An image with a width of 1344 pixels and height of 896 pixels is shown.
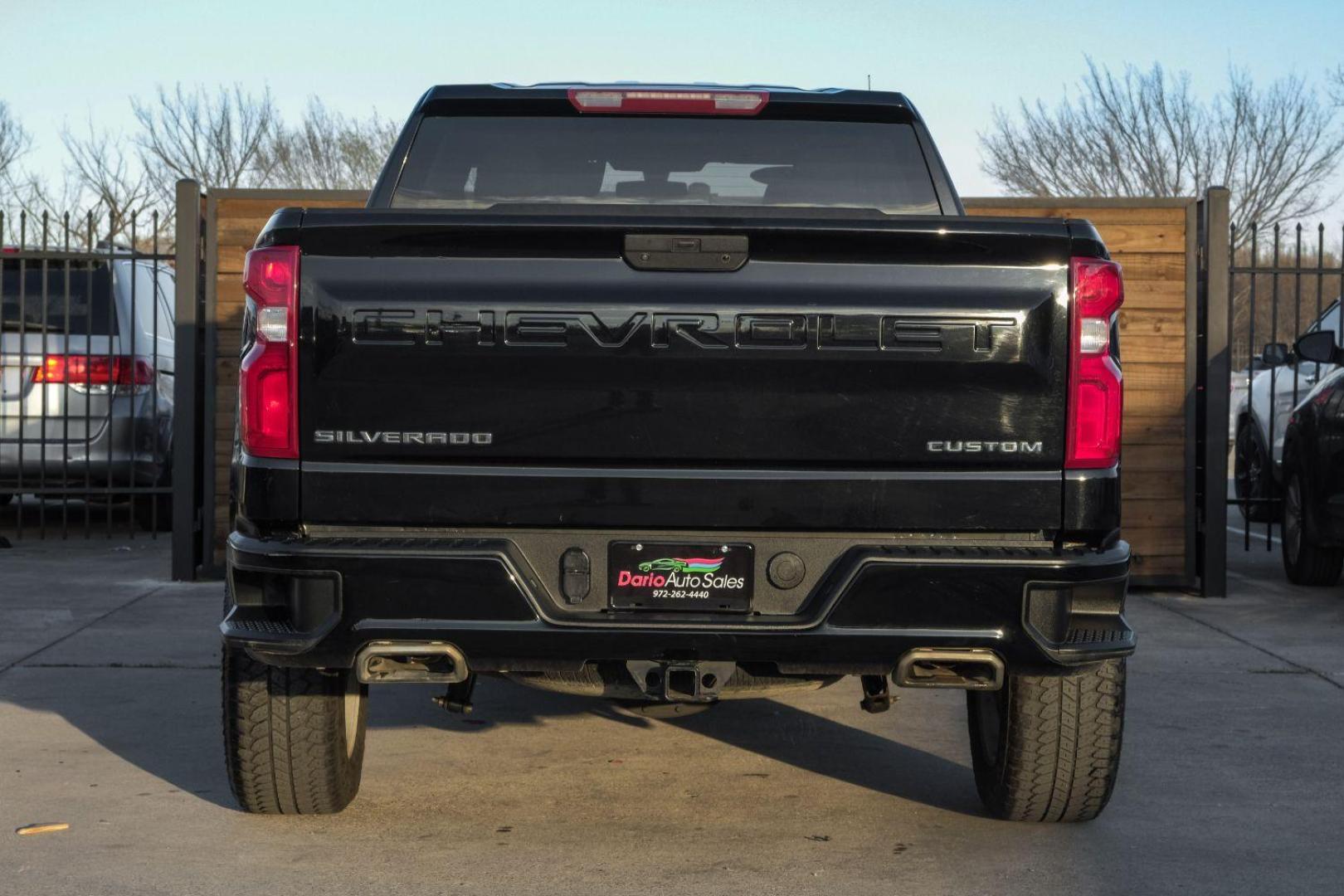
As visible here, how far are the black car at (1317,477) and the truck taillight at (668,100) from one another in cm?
551

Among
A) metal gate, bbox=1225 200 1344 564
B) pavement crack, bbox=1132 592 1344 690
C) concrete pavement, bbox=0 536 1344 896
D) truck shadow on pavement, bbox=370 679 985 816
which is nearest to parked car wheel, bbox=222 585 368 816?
concrete pavement, bbox=0 536 1344 896

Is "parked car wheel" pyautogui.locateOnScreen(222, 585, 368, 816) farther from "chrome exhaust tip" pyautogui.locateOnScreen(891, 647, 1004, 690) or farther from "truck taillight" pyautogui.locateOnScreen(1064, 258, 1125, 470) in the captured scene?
"truck taillight" pyautogui.locateOnScreen(1064, 258, 1125, 470)

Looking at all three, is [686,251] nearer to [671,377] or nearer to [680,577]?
[671,377]

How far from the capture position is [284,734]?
14.6 ft

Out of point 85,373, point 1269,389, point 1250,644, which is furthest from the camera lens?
point 1269,389

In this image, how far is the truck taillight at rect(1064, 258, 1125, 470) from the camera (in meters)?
3.85

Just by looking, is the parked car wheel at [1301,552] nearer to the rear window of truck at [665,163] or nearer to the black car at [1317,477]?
the black car at [1317,477]

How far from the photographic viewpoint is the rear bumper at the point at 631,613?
150 inches

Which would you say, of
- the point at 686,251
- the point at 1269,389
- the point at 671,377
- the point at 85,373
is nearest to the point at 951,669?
the point at 671,377

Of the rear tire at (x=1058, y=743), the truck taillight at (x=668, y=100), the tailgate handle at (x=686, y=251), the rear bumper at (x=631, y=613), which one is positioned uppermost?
the truck taillight at (x=668, y=100)

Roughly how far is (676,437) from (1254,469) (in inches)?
457

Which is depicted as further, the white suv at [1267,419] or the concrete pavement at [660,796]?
the white suv at [1267,419]

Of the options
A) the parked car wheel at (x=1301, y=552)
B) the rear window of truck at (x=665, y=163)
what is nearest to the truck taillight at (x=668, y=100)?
the rear window of truck at (x=665, y=163)

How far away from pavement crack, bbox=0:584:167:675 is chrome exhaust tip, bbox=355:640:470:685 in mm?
3606
